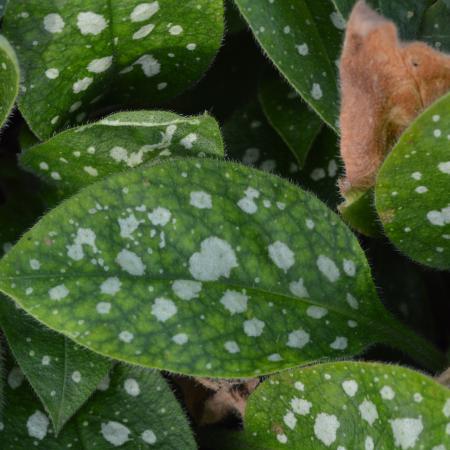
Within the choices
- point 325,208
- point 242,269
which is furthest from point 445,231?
point 242,269

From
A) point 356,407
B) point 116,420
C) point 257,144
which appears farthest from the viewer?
point 257,144

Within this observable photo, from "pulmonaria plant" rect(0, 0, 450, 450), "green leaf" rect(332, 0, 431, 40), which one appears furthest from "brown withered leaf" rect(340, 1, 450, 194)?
"green leaf" rect(332, 0, 431, 40)

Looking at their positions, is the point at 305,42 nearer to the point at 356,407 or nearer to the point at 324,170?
the point at 324,170

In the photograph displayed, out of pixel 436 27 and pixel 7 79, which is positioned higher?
pixel 7 79

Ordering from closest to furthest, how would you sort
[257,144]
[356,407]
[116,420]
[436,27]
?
[356,407] → [116,420] → [436,27] → [257,144]

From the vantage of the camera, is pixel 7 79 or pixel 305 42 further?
pixel 305 42

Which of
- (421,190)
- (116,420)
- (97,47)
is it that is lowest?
(116,420)

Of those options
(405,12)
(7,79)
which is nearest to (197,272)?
(7,79)

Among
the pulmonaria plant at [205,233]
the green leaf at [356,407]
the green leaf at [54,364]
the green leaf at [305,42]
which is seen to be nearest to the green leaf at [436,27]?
the pulmonaria plant at [205,233]
